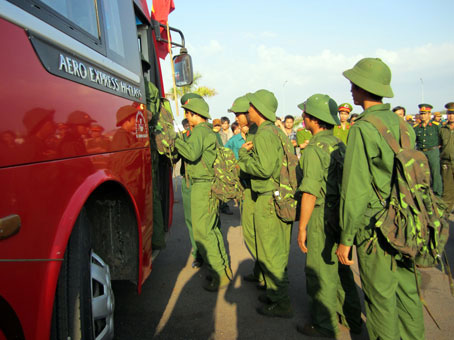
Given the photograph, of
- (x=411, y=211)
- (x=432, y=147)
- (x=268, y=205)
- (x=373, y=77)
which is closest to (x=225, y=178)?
(x=268, y=205)

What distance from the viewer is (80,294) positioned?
5.38 ft

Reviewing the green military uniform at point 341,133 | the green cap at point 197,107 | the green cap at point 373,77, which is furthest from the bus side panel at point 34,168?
the green military uniform at point 341,133

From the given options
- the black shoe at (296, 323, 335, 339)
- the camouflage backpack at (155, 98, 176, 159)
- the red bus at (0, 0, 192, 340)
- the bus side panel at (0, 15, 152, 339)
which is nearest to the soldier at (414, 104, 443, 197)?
the black shoe at (296, 323, 335, 339)

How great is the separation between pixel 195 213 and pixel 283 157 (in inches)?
47.2

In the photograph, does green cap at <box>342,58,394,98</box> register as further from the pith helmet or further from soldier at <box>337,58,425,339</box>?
the pith helmet

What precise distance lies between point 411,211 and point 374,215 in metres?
0.22

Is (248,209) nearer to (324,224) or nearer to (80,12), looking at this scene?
(324,224)

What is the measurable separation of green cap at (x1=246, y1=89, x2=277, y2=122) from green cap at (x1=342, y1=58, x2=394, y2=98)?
3.06 feet

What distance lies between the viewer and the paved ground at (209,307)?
2672mm

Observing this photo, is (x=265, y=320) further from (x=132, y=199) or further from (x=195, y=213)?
(x=132, y=199)

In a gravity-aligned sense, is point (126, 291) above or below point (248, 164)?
below

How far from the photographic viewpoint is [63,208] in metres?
1.39

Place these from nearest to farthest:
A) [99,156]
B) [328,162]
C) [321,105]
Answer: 1. [99,156]
2. [328,162]
3. [321,105]

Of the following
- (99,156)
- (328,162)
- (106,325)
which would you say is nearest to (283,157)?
(328,162)
